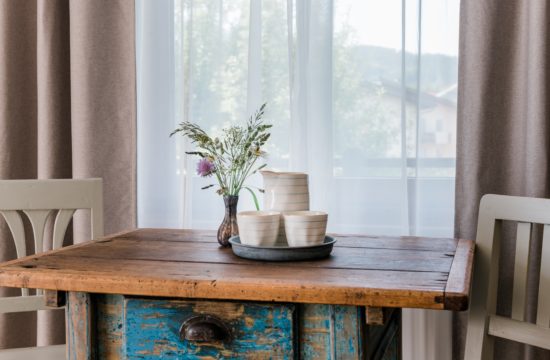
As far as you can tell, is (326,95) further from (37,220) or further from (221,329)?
(221,329)

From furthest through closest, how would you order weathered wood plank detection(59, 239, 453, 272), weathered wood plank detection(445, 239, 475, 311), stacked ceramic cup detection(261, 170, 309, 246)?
stacked ceramic cup detection(261, 170, 309, 246) < weathered wood plank detection(59, 239, 453, 272) < weathered wood plank detection(445, 239, 475, 311)

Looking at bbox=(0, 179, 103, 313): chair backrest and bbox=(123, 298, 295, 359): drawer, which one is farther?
bbox=(0, 179, 103, 313): chair backrest

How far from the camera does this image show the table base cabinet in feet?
3.60

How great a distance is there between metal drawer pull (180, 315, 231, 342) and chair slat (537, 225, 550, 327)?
0.82m

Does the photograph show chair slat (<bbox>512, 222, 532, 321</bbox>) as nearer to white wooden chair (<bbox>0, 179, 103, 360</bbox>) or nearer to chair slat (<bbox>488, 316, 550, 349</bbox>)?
chair slat (<bbox>488, 316, 550, 349</bbox>)

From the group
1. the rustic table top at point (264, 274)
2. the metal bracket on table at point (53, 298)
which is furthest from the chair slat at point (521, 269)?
the metal bracket on table at point (53, 298)

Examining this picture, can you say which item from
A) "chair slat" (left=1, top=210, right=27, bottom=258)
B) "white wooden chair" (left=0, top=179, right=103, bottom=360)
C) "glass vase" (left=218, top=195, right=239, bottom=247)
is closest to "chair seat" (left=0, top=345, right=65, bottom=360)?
"white wooden chair" (left=0, top=179, right=103, bottom=360)

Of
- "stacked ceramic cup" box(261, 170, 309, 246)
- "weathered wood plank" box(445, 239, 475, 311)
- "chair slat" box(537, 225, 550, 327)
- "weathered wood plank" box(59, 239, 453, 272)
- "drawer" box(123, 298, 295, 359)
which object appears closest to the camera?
"weathered wood plank" box(445, 239, 475, 311)

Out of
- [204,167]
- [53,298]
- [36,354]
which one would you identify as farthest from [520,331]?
[36,354]

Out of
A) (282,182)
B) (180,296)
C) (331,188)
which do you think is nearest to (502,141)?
(331,188)

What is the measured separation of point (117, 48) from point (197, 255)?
3.77 ft

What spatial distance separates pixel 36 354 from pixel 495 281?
1224 mm

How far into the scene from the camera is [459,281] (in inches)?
43.3

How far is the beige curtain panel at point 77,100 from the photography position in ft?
7.35
